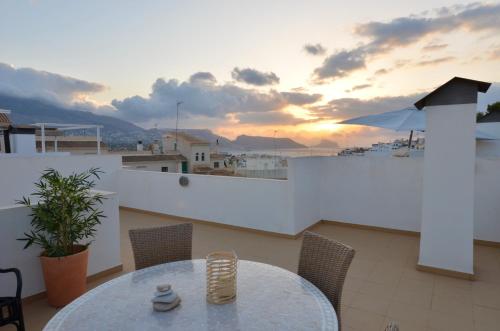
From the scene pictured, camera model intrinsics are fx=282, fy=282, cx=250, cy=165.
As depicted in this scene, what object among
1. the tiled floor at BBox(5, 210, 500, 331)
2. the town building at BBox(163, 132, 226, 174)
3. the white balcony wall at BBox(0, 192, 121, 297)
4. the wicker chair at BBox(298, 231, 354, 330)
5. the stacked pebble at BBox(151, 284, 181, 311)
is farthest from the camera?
the town building at BBox(163, 132, 226, 174)

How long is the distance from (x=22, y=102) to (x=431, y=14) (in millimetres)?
55286

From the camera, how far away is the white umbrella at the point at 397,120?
4910 millimetres

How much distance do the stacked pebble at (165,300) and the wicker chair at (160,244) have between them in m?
0.82

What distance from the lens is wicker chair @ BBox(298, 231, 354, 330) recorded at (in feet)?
5.91

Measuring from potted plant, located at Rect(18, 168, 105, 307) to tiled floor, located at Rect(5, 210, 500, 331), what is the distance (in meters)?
0.28

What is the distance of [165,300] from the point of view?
1.46 meters

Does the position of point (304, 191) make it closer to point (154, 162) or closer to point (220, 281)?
point (220, 281)

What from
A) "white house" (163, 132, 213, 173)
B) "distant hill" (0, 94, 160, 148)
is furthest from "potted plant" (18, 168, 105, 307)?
"distant hill" (0, 94, 160, 148)

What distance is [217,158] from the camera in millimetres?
28250

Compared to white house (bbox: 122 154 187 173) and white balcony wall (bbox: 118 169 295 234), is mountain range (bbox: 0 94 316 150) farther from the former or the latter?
white balcony wall (bbox: 118 169 295 234)

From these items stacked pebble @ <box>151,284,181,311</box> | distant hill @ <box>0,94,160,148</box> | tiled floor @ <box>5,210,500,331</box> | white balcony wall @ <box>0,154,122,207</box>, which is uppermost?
distant hill @ <box>0,94,160,148</box>

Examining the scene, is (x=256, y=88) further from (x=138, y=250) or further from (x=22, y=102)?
(x=22, y=102)

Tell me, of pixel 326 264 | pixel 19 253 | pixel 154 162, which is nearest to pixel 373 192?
pixel 326 264

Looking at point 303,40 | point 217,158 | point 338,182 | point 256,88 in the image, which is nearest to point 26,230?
point 338,182
